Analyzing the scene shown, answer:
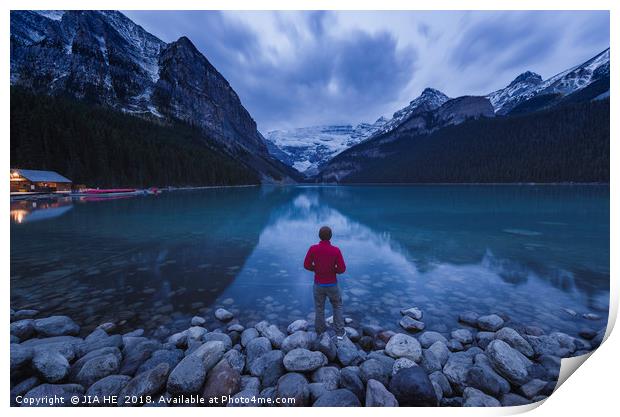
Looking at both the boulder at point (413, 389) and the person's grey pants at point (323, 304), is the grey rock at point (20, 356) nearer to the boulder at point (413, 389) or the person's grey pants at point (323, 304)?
the person's grey pants at point (323, 304)

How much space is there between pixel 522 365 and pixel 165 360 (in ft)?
20.9

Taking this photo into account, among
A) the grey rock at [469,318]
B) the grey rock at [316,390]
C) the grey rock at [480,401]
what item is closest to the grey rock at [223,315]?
the grey rock at [316,390]

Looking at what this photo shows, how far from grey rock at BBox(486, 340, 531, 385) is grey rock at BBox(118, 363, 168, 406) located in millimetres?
5756

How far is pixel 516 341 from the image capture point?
558 cm

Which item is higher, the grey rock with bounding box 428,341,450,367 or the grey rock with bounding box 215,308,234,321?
the grey rock with bounding box 428,341,450,367

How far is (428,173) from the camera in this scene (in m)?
186

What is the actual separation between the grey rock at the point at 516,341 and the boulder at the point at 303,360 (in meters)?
3.93

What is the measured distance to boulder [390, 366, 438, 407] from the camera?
4.11 m

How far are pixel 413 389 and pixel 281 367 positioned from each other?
2202 millimetres

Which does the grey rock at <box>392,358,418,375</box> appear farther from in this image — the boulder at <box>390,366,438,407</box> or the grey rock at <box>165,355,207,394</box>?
the grey rock at <box>165,355,207,394</box>

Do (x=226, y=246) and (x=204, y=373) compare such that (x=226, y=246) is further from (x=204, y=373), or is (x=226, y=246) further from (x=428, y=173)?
(x=428, y=173)

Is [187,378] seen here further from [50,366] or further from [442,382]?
[442,382]

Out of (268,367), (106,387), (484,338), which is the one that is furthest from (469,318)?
(106,387)

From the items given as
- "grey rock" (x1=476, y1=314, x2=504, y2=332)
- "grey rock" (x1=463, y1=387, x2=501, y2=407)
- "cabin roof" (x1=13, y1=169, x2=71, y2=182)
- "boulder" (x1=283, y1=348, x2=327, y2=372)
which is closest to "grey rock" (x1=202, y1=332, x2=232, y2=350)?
"boulder" (x1=283, y1=348, x2=327, y2=372)
